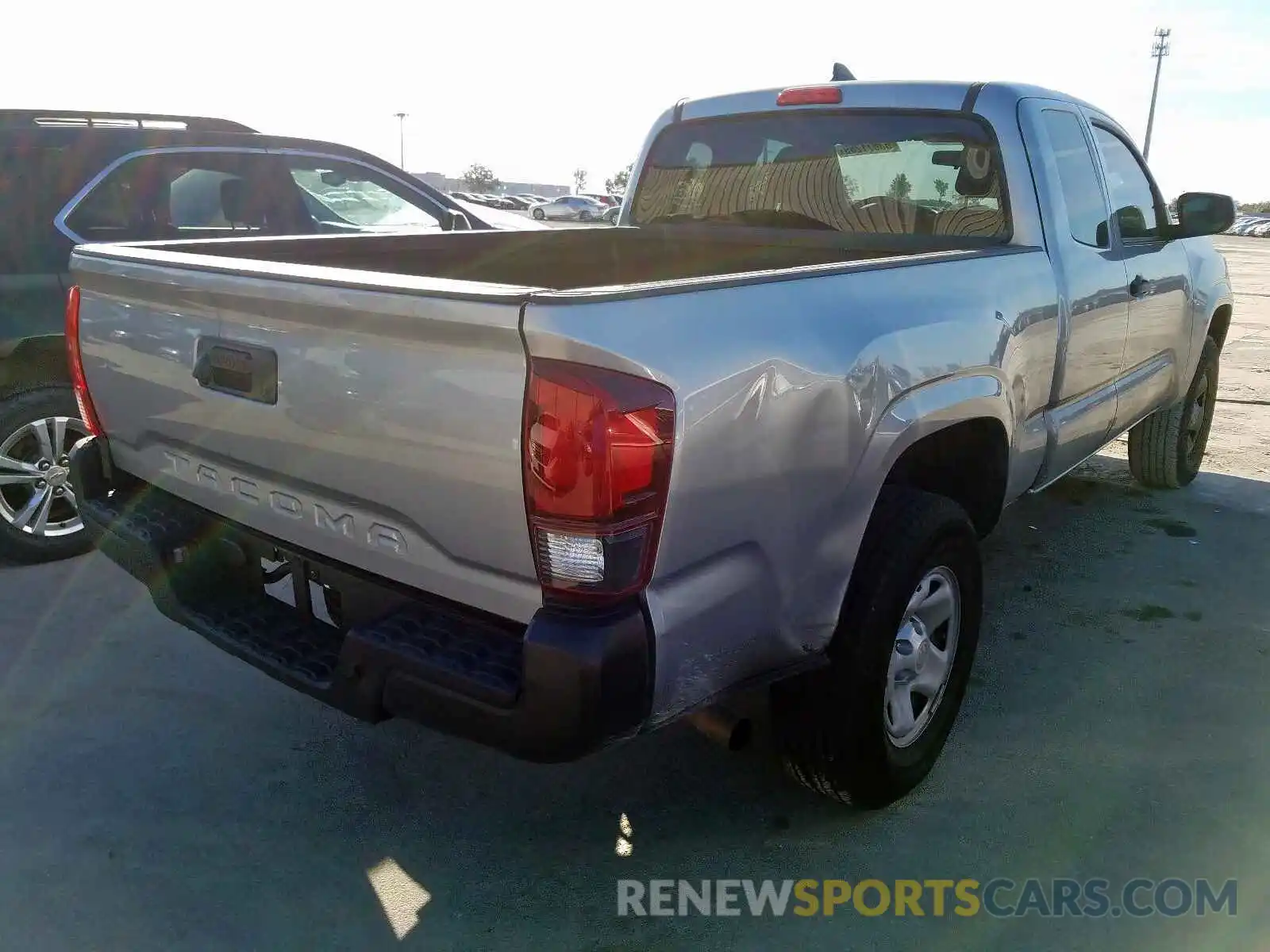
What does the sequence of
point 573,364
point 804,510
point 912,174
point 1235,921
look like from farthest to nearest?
point 912,174 < point 1235,921 < point 804,510 < point 573,364

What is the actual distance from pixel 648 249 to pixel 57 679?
8.80 ft

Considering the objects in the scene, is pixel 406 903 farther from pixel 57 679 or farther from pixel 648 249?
pixel 648 249

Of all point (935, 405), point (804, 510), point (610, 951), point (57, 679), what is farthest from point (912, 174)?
point (57, 679)

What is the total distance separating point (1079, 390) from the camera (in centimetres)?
366

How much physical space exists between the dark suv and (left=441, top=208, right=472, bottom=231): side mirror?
62cm

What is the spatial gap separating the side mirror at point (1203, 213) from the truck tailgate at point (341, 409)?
3.56 meters

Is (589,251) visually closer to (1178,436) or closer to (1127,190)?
(1127,190)

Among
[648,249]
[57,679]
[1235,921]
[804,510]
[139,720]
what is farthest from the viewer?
[648,249]

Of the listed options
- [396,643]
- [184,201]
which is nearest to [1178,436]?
[396,643]

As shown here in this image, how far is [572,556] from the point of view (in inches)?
72.8

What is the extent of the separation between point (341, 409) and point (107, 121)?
11.2 ft

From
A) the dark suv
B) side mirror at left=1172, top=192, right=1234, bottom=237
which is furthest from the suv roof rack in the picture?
side mirror at left=1172, top=192, right=1234, bottom=237

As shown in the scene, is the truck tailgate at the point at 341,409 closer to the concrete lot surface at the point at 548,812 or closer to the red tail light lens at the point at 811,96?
the concrete lot surface at the point at 548,812

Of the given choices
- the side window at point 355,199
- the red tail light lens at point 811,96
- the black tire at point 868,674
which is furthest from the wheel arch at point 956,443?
the side window at point 355,199
